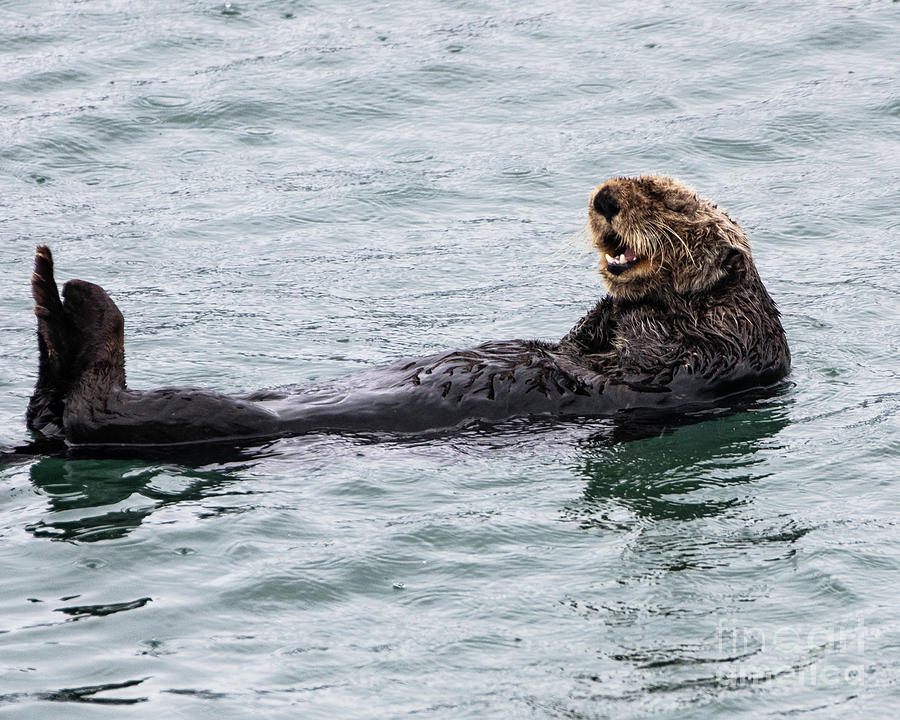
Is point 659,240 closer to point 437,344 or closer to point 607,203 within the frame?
point 607,203

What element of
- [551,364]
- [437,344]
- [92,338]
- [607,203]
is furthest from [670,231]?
[92,338]

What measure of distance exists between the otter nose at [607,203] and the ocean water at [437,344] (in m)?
0.97

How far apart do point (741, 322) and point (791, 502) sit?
3.24 ft

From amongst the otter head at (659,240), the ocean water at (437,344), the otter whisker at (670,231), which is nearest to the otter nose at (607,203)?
the otter head at (659,240)

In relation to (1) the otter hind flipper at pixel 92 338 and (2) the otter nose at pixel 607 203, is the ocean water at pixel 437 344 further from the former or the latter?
(2) the otter nose at pixel 607 203

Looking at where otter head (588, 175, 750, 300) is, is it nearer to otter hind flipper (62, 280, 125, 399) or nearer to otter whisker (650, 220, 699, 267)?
otter whisker (650, 220, 699, 267)

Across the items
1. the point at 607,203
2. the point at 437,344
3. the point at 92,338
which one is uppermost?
the point at 607,203

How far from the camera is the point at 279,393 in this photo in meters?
5.57

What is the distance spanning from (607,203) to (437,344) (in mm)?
1390

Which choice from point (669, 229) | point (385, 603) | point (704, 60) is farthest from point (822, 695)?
point (704, 60)

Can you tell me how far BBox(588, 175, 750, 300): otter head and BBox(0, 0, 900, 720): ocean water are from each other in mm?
669

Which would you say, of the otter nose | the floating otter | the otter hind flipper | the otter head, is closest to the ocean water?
the floating otter

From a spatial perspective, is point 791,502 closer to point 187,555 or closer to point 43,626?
point 187,555

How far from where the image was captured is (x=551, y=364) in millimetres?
5566
